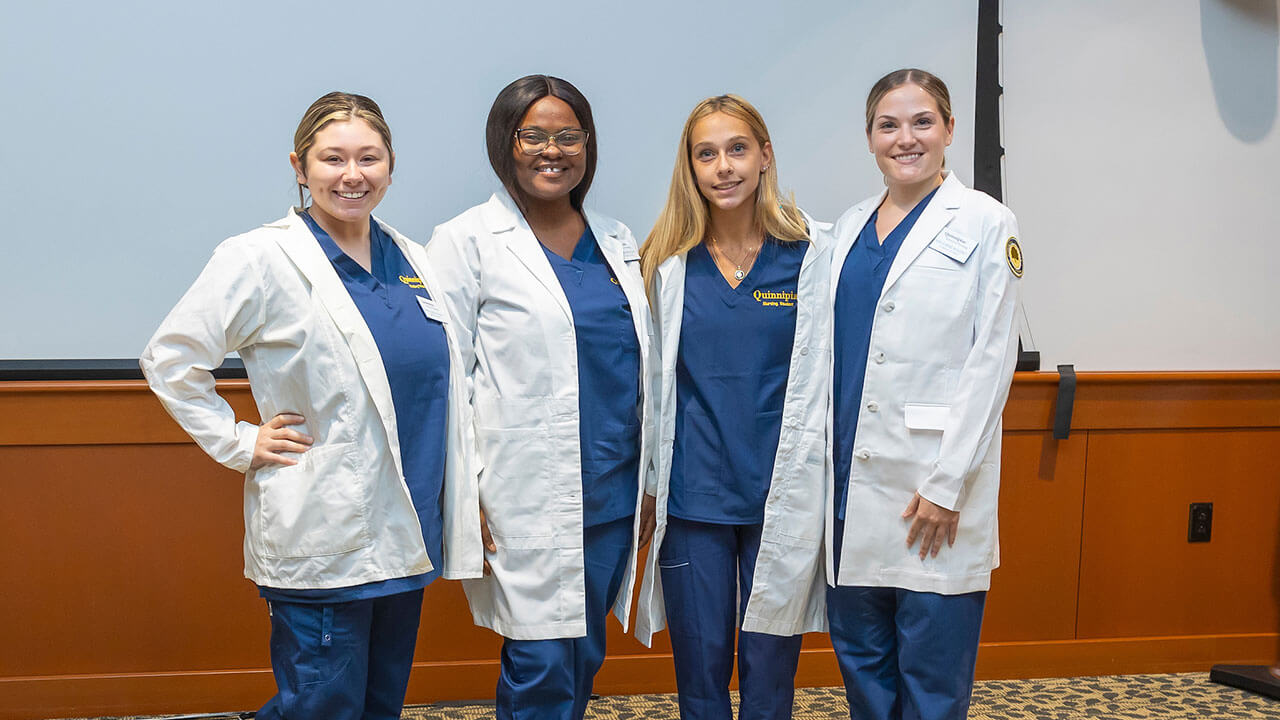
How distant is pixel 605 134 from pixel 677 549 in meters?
1.26

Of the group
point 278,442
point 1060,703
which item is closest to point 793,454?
point 278,442

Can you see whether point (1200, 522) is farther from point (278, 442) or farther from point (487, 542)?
point (278, 442)

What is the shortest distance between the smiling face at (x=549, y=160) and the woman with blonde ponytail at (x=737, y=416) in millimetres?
237

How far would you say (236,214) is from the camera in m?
2.58

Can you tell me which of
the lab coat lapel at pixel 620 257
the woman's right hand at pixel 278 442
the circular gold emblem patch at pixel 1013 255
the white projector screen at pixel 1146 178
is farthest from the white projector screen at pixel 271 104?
the woman's right hand at pixel 278 442

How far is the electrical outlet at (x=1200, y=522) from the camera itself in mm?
2918

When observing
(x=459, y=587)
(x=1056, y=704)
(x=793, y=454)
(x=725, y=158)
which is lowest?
(x=1056, y=704)

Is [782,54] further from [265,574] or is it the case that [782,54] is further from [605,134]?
[265,574]

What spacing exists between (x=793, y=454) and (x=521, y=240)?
0.68 m

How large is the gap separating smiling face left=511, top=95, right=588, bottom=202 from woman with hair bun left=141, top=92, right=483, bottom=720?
280 mm

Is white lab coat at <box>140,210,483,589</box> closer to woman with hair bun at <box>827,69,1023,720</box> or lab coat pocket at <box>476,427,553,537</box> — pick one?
lab coat pocket at <box>476,427,553,537</box>

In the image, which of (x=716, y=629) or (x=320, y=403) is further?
(x=716, y=629)

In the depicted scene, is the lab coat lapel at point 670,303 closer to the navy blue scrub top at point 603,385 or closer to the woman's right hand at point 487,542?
the navy blue scrub top at point 603,385

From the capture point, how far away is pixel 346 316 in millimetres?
1621
